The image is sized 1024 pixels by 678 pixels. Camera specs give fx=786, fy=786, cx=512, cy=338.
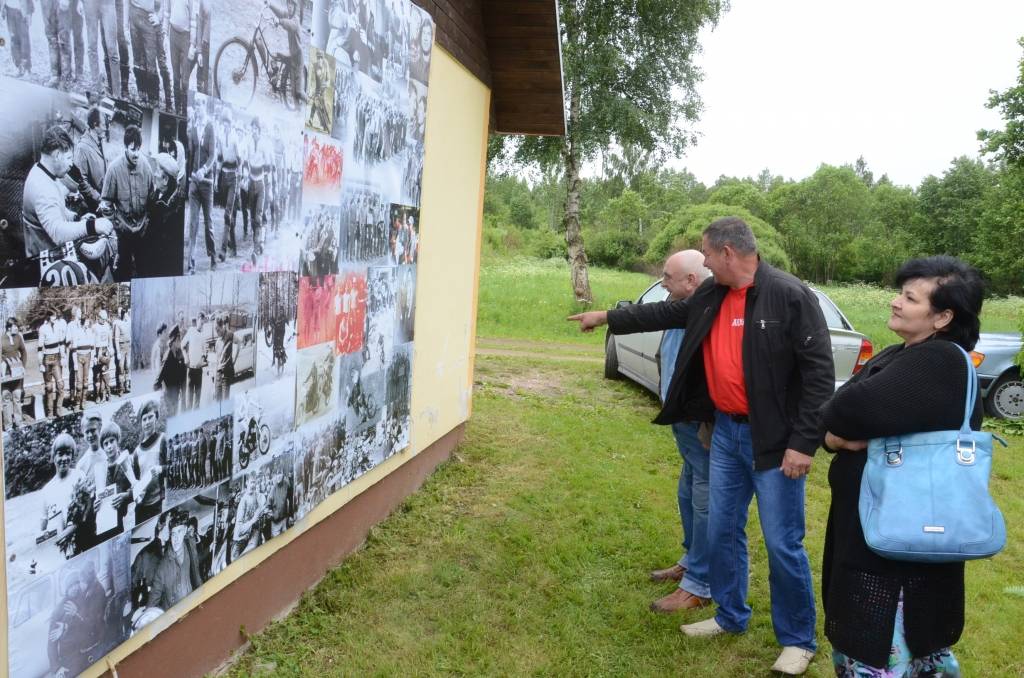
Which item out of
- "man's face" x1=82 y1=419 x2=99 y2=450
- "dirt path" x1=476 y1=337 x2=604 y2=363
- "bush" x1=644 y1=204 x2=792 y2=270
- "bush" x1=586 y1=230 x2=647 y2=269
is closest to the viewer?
"man's face" x1=82 y1=419 x2=99 y2=450

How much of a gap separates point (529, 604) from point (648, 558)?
111 cm

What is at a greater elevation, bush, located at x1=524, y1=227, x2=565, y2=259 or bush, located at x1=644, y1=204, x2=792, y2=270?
bush, located at x1=644, y1=204, x2=792, y2=270

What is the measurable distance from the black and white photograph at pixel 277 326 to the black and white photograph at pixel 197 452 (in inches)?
12.5

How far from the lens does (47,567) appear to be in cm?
230

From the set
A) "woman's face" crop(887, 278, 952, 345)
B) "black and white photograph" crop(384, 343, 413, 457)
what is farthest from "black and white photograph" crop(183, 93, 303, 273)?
"woman's face" crop(887, 278, 952, 345)

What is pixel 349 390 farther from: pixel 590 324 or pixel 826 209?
pixel 826 209

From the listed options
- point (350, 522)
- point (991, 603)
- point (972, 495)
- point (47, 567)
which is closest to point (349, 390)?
point (350, 522)

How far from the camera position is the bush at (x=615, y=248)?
1938 inches

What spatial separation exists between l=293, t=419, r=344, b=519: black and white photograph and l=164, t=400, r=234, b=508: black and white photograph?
61 cm

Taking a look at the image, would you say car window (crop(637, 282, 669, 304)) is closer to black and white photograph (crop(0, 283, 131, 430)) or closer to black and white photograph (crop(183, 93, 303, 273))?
black and white photograph (crop(183, 93, 303, 273))

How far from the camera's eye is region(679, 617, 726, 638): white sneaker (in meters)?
4.20

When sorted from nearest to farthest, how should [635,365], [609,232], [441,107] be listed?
1. [441,107]
2. [635,365]
3. [609,232]

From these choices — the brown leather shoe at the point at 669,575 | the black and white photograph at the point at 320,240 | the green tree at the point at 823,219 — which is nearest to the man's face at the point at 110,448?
the black and white photograph at the point at 320,240

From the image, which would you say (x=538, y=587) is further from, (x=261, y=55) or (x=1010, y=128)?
(x=1010, y=128)
